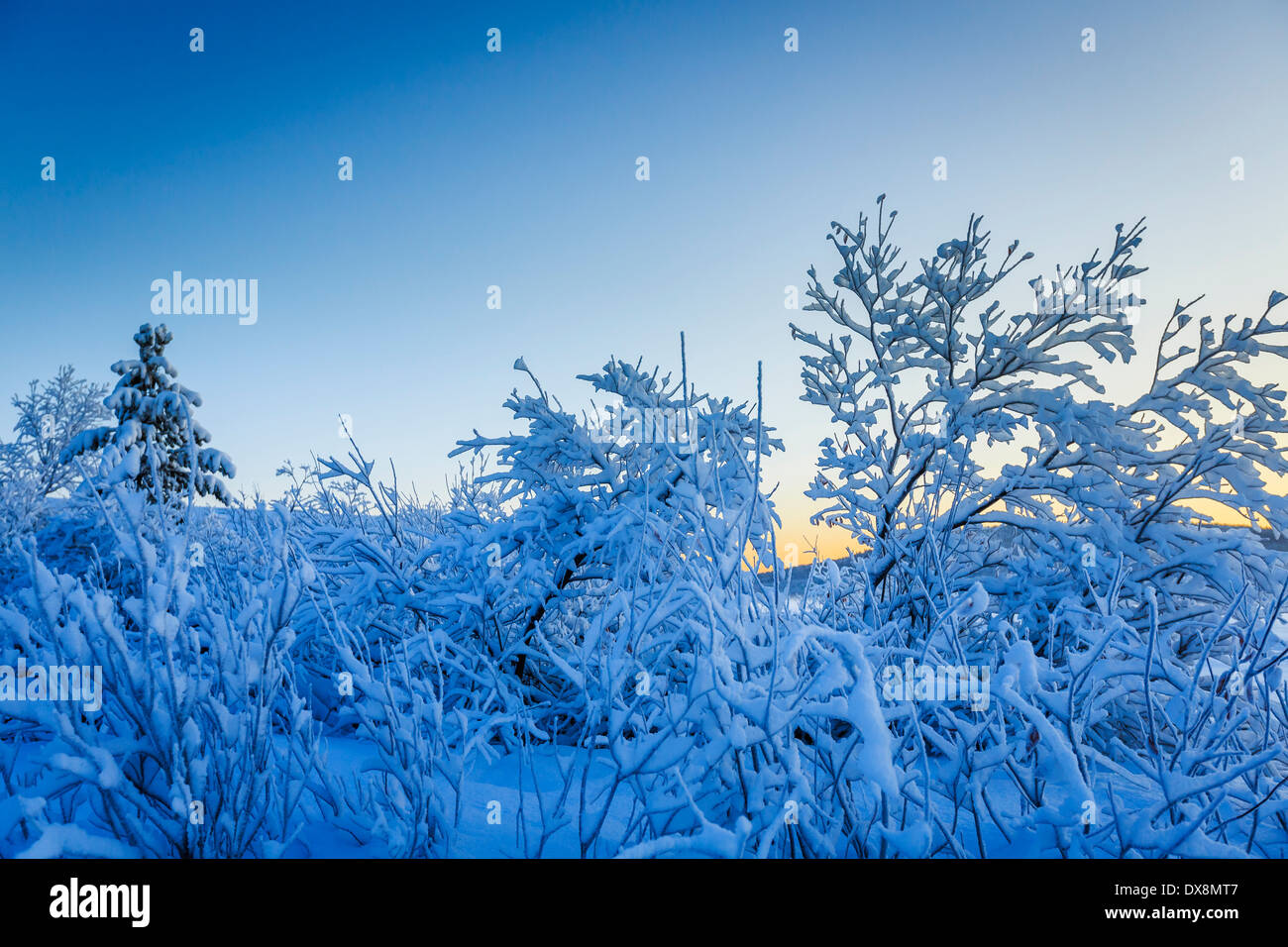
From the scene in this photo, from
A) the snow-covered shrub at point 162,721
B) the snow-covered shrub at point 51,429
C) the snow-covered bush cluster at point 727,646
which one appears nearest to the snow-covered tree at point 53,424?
the snow-covered shrub at point 51,429

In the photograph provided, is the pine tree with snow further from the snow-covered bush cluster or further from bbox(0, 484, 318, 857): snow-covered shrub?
bbox(0, 484, 318, 857): snow-covered shrub

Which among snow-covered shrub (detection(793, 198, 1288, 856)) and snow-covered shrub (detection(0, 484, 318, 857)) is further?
snow-covered shrub (detection(793, 198, 1288, 856))

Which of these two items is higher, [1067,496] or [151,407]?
[151,407]

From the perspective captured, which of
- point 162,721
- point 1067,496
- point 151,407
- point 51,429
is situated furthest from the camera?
point 51,429

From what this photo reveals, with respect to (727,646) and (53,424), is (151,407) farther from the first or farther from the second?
(727,646)

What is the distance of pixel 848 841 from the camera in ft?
6.30

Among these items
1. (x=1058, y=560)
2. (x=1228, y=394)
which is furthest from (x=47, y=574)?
(x=1228, y=394)

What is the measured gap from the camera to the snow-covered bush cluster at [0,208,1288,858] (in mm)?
1788

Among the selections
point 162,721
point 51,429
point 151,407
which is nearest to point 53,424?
point 51,429

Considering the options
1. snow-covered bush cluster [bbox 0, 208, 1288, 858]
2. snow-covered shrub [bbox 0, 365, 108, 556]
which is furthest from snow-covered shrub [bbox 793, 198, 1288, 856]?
snow-covered shrub [bbox 0, 365, 108, 556]

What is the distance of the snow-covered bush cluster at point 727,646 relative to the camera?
179cm

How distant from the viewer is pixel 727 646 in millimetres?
2080
